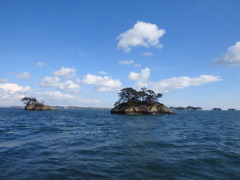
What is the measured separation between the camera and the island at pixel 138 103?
90.8 m

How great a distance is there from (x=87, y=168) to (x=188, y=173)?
6.14 metres

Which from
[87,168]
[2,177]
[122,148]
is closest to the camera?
[2,177]

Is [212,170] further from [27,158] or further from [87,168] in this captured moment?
[27,158]

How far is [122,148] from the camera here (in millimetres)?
16562

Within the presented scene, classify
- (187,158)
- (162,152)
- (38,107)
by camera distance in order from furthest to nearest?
(38,107)
(162,152)
(187,158)

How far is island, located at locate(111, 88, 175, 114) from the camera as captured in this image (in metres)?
90.8

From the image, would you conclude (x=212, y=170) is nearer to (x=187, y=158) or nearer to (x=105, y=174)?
(x=187, y=158)

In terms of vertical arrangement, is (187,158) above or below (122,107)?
below

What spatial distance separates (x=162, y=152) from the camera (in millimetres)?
15219

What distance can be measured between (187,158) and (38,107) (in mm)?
144951

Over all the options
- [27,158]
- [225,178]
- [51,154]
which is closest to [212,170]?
[225,178]

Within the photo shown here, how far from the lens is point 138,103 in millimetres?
94250

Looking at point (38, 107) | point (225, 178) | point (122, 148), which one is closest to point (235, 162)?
point (225, 178)

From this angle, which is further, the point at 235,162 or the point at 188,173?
the point at 235,162
